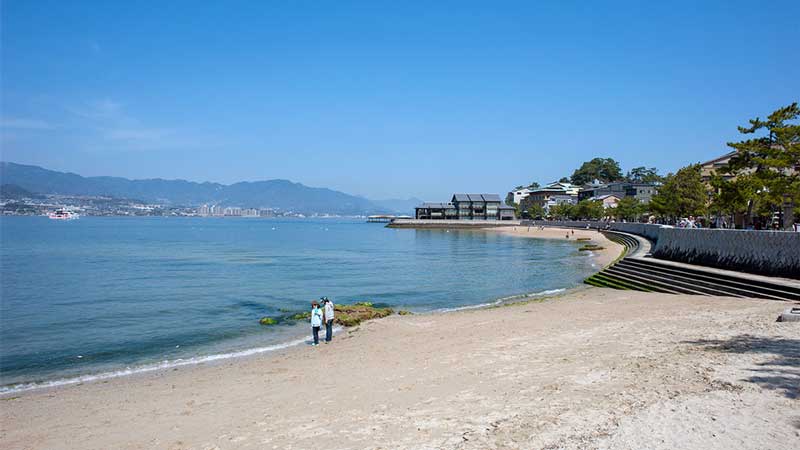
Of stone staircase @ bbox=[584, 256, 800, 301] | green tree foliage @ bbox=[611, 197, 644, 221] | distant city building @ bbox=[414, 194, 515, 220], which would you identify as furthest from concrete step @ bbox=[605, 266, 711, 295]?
distant city building @ bbox=[414, 194, 515, 220]

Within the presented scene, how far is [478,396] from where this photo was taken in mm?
8969

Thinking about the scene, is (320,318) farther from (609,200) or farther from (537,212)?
(537,212)

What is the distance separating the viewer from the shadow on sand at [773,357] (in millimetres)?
7941

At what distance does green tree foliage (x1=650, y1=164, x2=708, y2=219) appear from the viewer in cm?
5081

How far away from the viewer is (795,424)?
252 inches

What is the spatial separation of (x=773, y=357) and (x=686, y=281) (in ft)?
44.4

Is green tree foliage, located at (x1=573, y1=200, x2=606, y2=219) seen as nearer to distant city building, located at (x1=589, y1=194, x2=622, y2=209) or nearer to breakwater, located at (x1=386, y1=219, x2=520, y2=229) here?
distant city building, located at (x1=589, y1=194, x2=622, y2=209)

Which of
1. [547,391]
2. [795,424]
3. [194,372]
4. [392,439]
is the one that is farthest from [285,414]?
[795,424]

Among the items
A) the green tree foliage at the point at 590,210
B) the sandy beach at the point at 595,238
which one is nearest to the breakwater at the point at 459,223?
the green tree foliage at the point at 590,210

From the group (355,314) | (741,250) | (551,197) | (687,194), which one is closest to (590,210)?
(551,197)

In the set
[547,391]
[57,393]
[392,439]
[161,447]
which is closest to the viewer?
[392,439]

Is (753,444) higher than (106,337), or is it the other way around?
(753,444)

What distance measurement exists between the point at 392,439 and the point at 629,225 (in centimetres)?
6457

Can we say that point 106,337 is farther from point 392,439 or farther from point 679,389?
point 679,389
